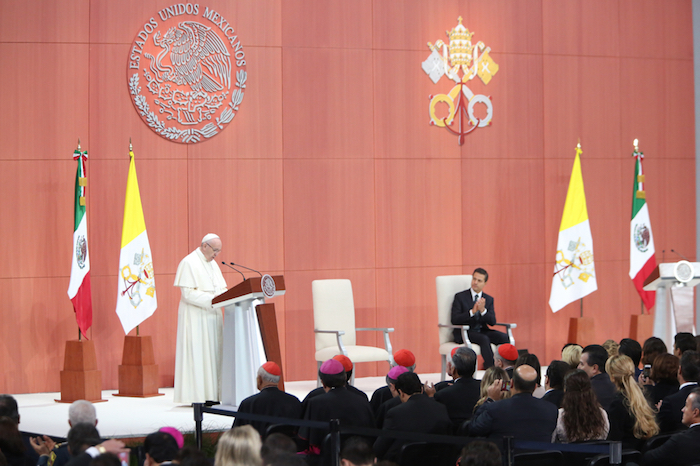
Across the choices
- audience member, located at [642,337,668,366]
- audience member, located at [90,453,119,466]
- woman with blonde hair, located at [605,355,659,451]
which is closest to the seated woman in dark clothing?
woman with blonde hair, located at [605,355,659,451]

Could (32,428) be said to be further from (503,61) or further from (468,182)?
(503,61)

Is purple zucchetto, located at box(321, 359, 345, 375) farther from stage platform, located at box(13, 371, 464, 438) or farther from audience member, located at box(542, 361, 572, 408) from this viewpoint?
stage platform, located at box(13, 371, 464, 438)

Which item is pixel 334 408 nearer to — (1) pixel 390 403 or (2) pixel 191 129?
(1) pixel 390 403

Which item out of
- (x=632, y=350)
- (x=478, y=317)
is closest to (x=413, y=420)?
(x=632, y=350)

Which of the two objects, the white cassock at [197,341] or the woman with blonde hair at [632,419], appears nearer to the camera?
the woman with blonde hair at [632,419]

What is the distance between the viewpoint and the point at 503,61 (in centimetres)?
837

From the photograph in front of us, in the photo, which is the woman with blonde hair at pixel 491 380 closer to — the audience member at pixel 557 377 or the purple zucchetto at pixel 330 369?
the audience member at pixel 557 377

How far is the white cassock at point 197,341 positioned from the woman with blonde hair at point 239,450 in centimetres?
373

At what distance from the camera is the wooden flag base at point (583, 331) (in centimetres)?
813

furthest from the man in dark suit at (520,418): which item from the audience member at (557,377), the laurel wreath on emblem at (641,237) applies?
the laurel wreath on emblem at (641,237)

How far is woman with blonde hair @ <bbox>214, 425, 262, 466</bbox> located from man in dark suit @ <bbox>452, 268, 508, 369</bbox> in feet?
15.3

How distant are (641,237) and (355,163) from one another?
3.01m

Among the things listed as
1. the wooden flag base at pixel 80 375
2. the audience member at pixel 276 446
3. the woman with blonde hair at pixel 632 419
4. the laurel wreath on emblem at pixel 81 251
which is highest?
the laurel wreath on emblem at pixel 81 251

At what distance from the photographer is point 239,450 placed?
2.71 meters
